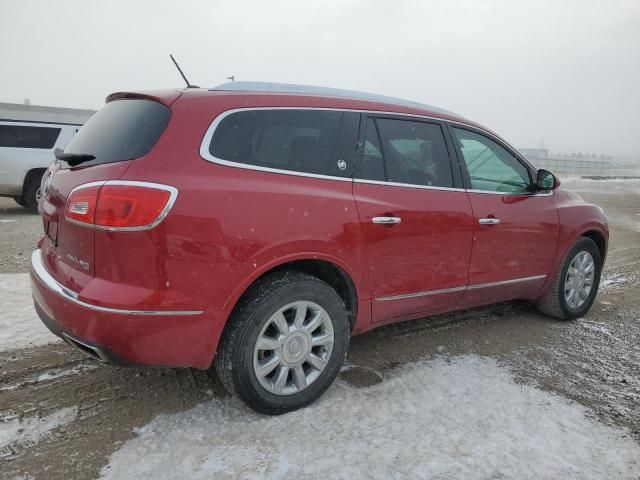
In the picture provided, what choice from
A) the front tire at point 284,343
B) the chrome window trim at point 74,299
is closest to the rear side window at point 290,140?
the front tire at point 284,343

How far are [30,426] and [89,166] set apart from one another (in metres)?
1.33

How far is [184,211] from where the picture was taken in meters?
2.39

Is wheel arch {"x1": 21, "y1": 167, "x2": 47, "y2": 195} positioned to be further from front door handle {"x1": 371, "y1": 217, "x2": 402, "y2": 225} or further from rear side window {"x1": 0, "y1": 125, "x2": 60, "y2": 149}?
front door handle {"x1": 371, "y1": 217, "x2": 402, "y2": 225}

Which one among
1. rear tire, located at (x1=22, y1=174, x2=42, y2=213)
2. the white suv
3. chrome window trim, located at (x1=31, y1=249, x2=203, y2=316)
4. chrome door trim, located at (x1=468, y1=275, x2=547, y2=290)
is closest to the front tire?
chrome window trim, located at (x1=31, y1=249, x2=203, y2=316)

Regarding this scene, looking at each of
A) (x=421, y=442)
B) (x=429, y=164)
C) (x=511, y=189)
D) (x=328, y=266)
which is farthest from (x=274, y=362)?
(x=511, y=189)

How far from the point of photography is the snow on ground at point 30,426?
8.30 ft

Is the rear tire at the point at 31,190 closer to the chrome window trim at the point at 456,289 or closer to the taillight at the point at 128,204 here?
the taillight at the point at 128,204

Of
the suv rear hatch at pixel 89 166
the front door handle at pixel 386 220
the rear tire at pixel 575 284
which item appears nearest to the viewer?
the suv rear hatch at pixel 89 166

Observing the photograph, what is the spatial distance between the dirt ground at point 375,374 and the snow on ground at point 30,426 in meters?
0.05

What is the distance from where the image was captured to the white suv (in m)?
10.2

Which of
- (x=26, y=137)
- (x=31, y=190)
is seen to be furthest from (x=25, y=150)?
(x=31, y=190)

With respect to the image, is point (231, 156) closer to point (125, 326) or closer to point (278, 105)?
point (278, 105)

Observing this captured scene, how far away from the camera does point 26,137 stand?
34.1ft

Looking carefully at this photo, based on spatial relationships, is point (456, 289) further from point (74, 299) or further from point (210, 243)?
point (74, 299)
